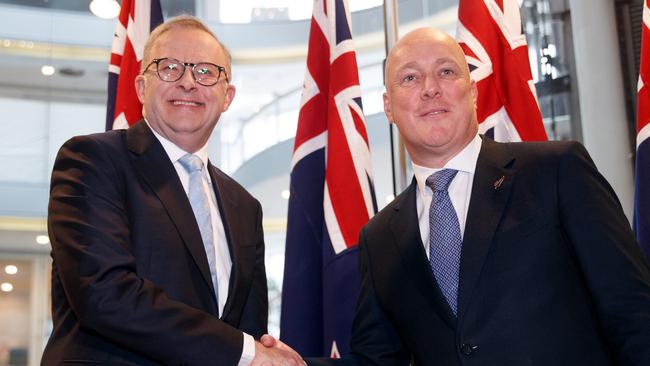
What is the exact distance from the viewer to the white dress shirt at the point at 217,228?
2721 mm

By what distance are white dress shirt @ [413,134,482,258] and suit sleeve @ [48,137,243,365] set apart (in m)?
0.79

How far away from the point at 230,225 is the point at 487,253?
953 mm

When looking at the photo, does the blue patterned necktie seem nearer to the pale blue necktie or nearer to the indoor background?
the pale blue necktie

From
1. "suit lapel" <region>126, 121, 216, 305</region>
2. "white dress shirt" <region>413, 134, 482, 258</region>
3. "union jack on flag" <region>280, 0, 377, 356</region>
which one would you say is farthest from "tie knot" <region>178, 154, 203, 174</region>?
"union jack on flag" <region>280, 0, 377, 356</region>

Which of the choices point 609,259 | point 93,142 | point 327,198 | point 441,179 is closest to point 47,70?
point 327,198

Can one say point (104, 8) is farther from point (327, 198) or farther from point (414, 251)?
point (414, 251)

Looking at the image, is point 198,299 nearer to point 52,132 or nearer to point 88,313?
point 88,313

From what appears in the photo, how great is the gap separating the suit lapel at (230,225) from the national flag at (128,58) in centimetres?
115

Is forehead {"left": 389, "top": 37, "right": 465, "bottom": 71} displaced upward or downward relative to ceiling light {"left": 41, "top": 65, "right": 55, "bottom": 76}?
downward

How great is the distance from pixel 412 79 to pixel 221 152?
9.90 feet

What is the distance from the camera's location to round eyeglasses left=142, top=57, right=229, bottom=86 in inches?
116

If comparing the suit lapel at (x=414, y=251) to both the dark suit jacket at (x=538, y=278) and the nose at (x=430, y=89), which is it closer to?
the dark suit jacket at (x=538, y=278)

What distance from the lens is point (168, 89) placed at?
9.62 ft

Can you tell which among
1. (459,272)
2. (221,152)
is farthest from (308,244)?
(221,152)
